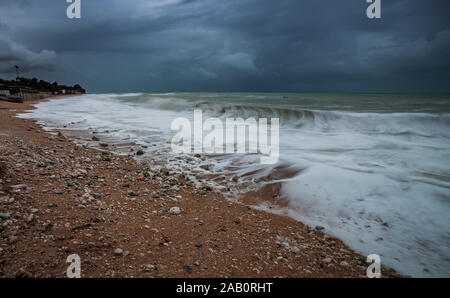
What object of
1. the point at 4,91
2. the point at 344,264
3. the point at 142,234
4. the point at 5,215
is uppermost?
the point at 4,91

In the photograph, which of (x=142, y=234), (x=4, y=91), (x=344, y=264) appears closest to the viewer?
(x=344, y=264)

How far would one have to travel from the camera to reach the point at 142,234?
97.2 inches

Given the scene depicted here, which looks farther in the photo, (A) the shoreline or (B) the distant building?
(B) the distant building

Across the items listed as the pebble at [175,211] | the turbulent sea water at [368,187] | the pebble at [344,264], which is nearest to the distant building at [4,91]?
the turbulent sea water at [368,187]

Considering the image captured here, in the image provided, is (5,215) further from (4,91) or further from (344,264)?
(4,91)

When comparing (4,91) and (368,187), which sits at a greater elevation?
(4,91)

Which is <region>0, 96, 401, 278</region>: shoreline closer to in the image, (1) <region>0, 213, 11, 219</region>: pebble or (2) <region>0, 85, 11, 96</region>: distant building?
(1) <region>0, 213, 11, 219</region>: pebble

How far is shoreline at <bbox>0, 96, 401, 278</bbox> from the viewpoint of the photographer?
1.98m

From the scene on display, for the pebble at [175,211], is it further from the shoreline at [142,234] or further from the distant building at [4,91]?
the distant building at [4,91]

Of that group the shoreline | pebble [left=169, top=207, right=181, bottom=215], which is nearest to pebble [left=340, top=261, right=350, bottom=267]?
the shoreline

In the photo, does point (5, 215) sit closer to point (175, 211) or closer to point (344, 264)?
point (175, 211)

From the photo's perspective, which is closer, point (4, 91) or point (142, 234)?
point (142, 234)

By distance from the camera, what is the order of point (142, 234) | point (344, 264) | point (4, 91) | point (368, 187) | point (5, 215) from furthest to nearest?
point (4, 91) → point (368, 187) → point (142, 234) → point (344, 264) → point (5, 215)

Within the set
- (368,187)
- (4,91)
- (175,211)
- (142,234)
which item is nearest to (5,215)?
(142,234)
